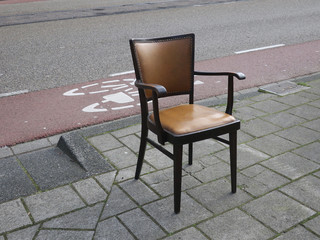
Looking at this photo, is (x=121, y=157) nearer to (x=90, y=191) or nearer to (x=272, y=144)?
(x=90, y=191)

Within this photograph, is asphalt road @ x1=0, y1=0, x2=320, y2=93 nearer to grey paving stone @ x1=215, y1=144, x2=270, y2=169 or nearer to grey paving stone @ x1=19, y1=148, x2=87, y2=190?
grey paving stone @ x1=19, y1=148, x2=87, y2=190

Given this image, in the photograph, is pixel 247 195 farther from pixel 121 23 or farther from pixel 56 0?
pixel 56 0

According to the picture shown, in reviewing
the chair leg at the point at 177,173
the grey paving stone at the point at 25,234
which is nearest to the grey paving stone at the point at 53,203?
the grey paving stone at the point at 25,234

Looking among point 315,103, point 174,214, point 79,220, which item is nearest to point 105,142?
point 79,220

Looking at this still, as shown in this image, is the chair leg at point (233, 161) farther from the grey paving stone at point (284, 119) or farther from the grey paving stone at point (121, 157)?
the grey paving stone at point (284, 119)

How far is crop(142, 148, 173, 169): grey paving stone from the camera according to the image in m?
4.00

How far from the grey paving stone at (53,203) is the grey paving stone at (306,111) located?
2.91m

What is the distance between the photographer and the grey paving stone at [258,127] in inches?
184

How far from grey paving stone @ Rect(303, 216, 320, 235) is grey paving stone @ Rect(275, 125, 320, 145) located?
4.54 ft

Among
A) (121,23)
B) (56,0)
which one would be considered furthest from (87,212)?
(56,0)

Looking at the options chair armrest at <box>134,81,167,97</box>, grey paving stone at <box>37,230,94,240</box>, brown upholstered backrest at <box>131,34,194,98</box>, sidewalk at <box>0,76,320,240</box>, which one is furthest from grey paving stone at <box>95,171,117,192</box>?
chair armrest at <box>134,81,167,97</box>

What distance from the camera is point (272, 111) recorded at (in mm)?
5266

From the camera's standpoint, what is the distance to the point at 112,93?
623cm

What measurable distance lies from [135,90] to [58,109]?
4.01 ft
